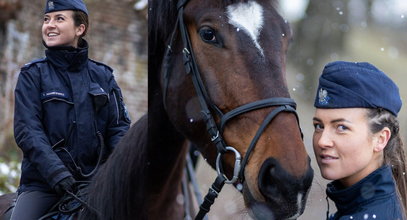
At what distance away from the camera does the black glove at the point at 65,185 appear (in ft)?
8.49

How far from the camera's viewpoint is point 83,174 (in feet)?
9.24

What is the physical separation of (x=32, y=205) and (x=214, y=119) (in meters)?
0.97

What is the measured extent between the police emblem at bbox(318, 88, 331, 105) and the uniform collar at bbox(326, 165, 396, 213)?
34 cm

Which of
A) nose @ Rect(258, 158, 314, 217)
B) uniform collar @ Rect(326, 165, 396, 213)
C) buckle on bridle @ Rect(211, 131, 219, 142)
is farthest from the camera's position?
buckle on bridle @ Rect(211, 131, 219, 142)

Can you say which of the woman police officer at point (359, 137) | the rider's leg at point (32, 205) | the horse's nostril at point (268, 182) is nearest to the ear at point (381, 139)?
the woman police officer at point (359, 137)

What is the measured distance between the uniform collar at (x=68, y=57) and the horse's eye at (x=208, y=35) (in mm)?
615

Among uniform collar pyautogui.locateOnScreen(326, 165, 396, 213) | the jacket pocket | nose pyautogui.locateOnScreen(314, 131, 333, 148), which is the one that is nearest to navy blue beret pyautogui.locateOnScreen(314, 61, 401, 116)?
nose pyautogui.locateOnScreen(314, 131, 333, 148)

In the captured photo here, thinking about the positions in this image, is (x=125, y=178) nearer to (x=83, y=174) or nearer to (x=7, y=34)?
(x=83, y=174)

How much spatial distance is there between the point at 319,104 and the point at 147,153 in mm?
851

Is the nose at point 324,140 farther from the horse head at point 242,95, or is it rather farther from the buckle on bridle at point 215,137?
the buckle on bridle at point 215,137

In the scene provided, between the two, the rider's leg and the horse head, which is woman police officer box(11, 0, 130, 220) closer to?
the rider's leg

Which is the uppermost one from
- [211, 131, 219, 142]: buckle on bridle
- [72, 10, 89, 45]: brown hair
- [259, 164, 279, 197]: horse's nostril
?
[72, 10, 89, 45]: brown hair

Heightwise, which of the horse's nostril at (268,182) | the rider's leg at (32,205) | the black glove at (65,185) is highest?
the horse's nostril at (268,182)

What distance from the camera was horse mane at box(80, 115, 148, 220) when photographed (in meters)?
2.65
